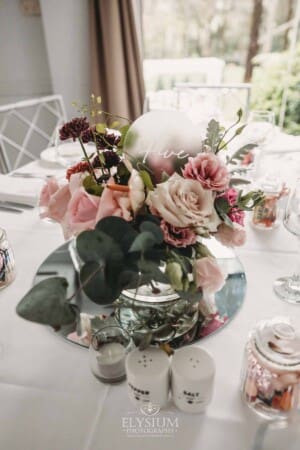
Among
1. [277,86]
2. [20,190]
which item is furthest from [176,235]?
[277,86]

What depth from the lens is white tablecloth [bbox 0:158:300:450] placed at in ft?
1.55

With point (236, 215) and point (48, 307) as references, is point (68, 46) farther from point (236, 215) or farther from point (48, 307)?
point (48, 307)

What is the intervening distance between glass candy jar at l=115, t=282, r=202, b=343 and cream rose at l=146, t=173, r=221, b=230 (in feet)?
0.58

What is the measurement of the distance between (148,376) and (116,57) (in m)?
2.16

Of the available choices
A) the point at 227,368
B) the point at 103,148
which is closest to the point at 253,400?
the point at 227,368

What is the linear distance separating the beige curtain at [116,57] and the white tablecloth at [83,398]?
1873mm

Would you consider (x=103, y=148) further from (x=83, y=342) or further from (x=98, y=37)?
(x=98, y=37)

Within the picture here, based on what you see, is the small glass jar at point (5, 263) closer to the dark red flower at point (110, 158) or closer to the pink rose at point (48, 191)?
the pink rose at point (48, 191)

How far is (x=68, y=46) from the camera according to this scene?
226cm

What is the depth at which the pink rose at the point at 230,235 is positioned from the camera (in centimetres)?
55

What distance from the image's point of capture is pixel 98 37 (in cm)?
221

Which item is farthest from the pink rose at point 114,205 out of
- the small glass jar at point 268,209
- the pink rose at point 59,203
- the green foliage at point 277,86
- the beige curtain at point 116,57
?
the green foliage at point 277,86

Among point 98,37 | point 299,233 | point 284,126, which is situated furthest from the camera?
point 284,126

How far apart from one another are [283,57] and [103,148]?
331cm
